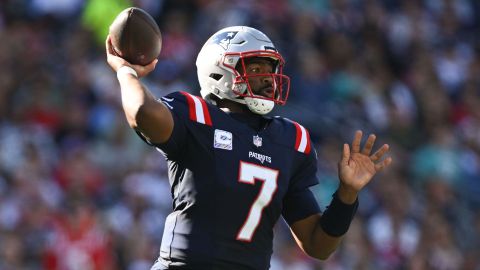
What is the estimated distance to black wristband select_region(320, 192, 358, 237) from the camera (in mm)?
4430

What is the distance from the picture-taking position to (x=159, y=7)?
10.8 meters

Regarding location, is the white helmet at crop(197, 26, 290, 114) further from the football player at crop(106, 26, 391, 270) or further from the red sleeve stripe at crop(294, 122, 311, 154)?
the red sleeve stripe at crop(294, 122, 311, 154)

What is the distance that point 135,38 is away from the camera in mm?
4355

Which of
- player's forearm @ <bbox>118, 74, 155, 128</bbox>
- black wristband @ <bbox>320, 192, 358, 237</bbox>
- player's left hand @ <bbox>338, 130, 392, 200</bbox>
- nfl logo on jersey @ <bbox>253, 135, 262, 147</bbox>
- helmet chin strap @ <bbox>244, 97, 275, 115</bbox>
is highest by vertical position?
player's forearm @ <bbox>118, 74, 155, 128</bbox>

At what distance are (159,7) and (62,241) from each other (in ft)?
11.1

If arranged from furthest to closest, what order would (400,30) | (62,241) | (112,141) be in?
1. (400,30)
2. (112,141)
3. (62,241)

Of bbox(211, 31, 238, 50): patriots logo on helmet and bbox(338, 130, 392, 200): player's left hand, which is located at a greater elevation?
bbox(211, 31, 238, 50): patriots logo on helmet

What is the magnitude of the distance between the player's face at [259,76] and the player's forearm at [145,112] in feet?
1.82

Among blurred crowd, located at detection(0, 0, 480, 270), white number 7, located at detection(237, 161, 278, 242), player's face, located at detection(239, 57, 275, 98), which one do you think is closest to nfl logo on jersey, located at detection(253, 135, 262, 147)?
white number 7, located at detection(237, 161, 278, 242)

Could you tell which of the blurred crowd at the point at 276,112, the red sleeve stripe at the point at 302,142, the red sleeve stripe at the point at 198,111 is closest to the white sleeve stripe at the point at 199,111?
the red sleeve stripe at the point at 198,111

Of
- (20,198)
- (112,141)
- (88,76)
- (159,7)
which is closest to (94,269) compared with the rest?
(20,198)

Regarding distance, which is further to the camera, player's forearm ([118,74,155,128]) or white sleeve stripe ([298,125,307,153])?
white sleeve stripe ([298,125,307,153])

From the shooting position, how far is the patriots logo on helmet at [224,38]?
15.3 feet

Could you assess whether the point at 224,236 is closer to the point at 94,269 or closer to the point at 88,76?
the point at 94,269
